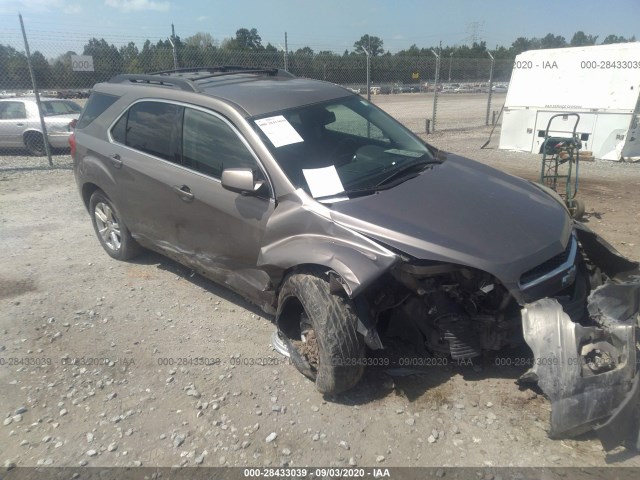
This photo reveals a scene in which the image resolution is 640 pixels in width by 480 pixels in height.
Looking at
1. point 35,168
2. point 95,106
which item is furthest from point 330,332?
point 35,168

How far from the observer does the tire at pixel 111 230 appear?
190 inches

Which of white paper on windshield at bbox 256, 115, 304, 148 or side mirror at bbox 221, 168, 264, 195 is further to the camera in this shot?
white paper on windshield at bbox 256, 115, 304, 148

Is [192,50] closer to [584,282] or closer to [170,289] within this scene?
[170,289]

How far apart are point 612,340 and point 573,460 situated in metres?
0.66

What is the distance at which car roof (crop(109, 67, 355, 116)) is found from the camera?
3.65 meters

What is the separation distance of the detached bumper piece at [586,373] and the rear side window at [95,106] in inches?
169

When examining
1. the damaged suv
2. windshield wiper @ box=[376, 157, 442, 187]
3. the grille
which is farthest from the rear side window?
the grille

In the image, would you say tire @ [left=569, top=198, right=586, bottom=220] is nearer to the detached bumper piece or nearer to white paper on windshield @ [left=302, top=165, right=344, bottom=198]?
the detached bumper piece

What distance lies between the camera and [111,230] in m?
5.05

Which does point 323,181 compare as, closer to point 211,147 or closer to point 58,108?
point 211,147

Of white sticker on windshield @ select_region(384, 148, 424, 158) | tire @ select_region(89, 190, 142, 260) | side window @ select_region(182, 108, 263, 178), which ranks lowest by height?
tire @ select_region(89, 190, 142, 260)

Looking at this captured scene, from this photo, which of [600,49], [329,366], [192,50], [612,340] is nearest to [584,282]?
[612,340]

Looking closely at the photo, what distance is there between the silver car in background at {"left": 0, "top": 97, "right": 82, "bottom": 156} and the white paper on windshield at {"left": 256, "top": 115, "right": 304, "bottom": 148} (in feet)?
31.8

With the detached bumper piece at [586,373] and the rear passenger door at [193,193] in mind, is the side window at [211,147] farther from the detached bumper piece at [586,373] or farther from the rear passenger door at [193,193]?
the detached bumper piece at [586,373]
